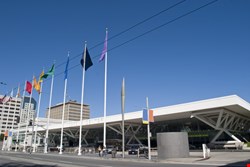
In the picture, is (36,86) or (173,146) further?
(36,86)

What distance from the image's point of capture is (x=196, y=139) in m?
62.4

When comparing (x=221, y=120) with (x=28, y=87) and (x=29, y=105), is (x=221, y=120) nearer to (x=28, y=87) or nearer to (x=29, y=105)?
(x=28, y=87)

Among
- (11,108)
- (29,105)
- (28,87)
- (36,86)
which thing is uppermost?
(11,108)

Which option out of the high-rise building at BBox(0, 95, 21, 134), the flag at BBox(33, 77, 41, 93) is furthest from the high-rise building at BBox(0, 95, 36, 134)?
the flag at BBox(33, 77, 41, 93)

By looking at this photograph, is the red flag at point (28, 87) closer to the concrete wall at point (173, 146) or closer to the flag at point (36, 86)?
the flag at point (36, 86)

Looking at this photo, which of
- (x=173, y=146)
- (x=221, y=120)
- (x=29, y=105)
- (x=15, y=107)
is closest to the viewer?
(x=173, y=146)

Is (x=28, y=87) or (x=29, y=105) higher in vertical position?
(x=28, y=87)

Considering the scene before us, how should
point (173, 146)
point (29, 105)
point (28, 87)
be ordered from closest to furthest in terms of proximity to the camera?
point (173, 146)
point (28, 87)
point (29, 105)

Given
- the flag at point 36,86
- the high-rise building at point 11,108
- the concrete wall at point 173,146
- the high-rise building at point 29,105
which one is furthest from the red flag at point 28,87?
the concrete wall at point 173,146

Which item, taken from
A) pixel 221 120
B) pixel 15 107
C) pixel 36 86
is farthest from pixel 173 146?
pixel 15 107

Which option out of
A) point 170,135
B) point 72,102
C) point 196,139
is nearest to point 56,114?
point 72,102

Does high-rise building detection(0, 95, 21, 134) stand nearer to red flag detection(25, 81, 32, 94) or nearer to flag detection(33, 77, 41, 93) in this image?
red flag detection(25, 81, 32, 94)

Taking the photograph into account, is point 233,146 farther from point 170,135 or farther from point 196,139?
point 170,135

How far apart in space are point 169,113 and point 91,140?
57818mm
